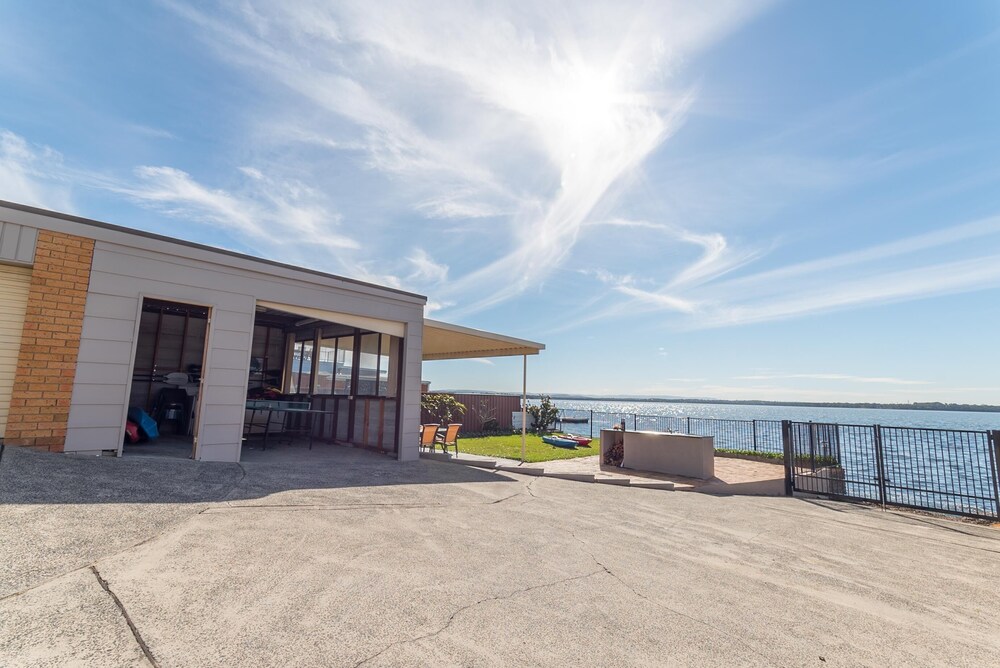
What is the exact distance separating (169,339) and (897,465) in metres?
14.1

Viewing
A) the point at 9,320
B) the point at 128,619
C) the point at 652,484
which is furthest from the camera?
the point at 652,484

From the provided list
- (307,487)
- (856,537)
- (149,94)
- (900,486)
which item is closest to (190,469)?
(307,487)

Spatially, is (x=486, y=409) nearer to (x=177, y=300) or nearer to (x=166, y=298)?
(x=177, y=300)

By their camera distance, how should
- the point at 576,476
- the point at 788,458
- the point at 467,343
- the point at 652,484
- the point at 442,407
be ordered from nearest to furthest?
the point at 652,484 < the point at 788,458 < the point at 576,476 < the point at 467,343 < the point at 442,407

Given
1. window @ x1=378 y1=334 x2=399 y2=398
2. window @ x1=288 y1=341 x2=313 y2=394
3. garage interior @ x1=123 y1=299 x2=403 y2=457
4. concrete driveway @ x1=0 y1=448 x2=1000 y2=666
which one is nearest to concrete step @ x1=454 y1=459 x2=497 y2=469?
garage interior @ x1=123 y1=299 x2=403 y2=457

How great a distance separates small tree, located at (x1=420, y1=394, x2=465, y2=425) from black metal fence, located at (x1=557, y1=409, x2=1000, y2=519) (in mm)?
10535

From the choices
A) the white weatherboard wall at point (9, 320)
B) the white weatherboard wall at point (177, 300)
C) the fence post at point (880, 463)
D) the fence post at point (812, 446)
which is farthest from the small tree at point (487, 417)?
the white weatherboard wall at point (9, 320)

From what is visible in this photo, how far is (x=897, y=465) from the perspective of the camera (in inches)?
316

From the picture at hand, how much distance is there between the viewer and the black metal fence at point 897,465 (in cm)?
715

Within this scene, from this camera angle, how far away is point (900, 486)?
7.66 meters

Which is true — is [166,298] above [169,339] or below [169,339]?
above

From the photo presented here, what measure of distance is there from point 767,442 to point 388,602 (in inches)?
568

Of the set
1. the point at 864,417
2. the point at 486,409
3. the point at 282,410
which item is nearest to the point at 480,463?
the point at 282,410

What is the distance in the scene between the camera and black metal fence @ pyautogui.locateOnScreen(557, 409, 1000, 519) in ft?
23.5
